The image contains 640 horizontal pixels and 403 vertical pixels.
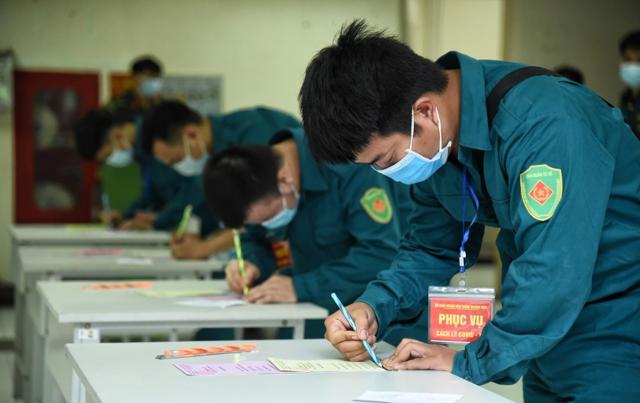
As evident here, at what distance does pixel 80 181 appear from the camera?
8.50m

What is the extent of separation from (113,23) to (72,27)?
14.0 inches

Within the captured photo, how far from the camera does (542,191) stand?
5.40ft

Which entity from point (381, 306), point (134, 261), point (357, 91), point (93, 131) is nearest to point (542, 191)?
point (357, 91)

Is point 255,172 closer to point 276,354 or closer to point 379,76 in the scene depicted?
point 276,354

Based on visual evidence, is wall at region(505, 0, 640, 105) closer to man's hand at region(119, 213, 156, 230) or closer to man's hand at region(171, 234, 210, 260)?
man's hand at region(119, 213, 156, 230)

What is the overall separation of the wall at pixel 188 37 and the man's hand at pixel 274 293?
540 centimetres

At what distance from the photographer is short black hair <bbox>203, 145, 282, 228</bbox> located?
299cm

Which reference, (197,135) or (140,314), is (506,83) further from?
(197,135)

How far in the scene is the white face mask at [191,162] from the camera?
4676mm

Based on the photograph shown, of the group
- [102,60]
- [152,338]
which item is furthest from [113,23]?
[152,338]

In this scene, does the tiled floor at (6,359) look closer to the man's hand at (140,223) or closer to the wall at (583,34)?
the man's hand at (140,223)

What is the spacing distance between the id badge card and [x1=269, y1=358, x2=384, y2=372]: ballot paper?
157 mm

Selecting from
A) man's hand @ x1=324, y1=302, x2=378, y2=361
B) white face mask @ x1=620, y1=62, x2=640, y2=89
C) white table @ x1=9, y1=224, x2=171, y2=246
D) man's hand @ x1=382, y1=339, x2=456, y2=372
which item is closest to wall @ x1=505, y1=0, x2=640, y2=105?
white face mask @ x1=620, y1=62, x2=640, y2=89

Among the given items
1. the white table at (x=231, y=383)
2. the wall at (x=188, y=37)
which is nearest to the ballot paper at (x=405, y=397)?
the white table at (x=231, y=383)
